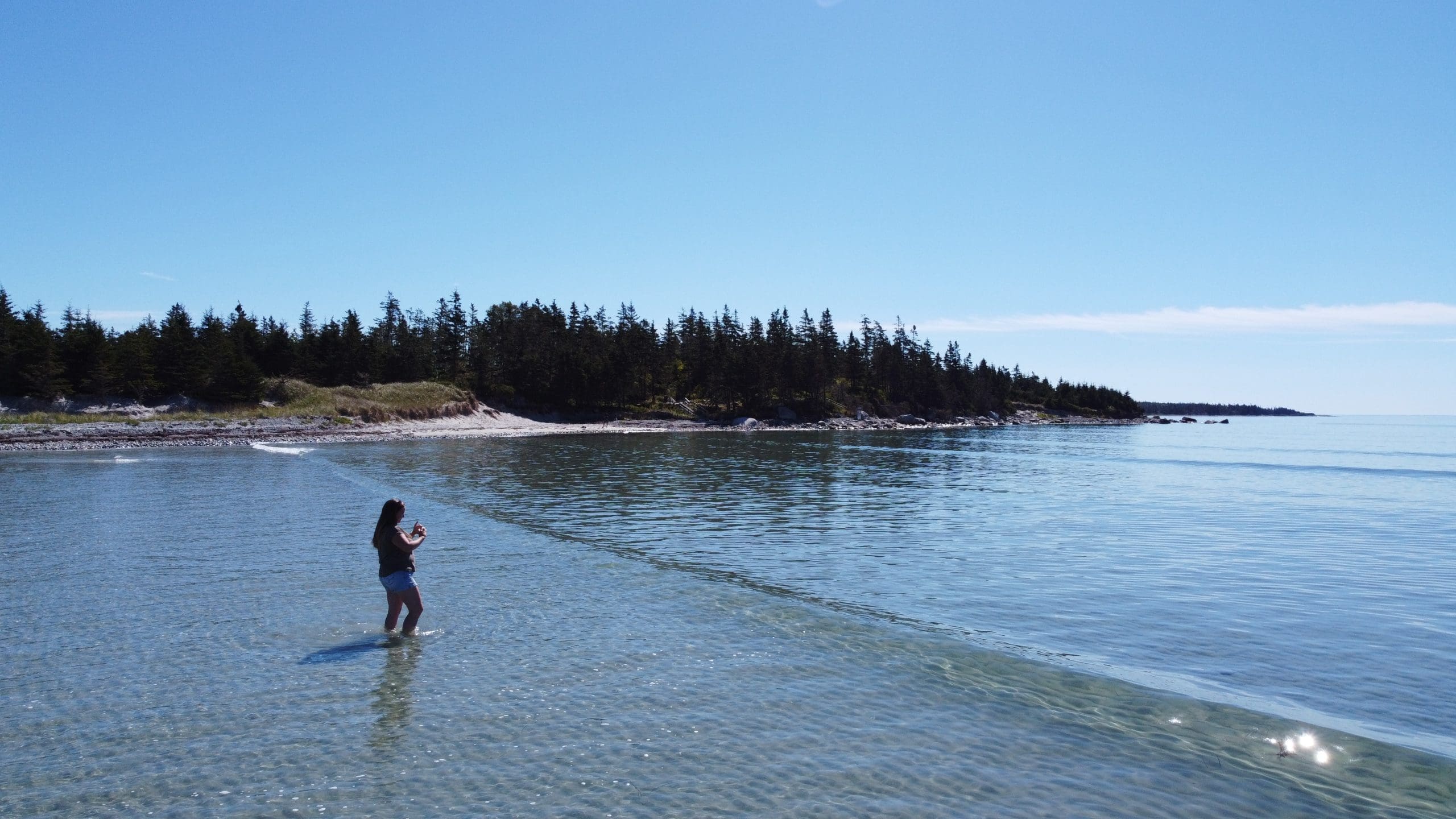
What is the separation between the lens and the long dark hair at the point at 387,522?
12445mm

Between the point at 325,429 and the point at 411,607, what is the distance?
274ft

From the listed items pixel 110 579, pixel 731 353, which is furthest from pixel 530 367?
pixel 110 579

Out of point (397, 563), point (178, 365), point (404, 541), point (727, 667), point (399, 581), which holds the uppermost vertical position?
point (178, 365)

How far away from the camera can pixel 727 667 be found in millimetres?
12070

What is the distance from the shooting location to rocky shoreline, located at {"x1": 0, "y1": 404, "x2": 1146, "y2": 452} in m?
68.8

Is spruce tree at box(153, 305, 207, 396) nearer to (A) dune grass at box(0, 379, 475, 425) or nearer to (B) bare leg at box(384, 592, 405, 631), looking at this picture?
Result: (A) dune grass at box(0, 379, 475, 425)

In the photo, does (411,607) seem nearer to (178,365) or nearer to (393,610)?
(393,610)

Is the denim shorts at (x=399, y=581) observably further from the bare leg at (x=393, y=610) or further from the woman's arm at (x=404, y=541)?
the woman's arm at (x=404, y=541)

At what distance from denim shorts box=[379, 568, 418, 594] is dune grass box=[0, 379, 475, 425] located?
79371 millimetres

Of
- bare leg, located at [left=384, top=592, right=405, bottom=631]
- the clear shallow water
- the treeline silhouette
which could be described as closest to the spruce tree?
the treeline silhouette

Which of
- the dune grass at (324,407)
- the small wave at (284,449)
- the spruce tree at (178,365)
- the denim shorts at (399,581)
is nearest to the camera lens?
the denim shorts at (399,581)

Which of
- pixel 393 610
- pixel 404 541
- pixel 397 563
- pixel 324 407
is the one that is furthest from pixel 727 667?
pixel 324 407

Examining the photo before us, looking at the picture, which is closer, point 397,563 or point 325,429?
point 397,563

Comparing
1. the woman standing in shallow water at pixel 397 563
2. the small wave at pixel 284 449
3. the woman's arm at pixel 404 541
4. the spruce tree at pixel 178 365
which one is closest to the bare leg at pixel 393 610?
the woman standing in shallow water at pixel 397 563
